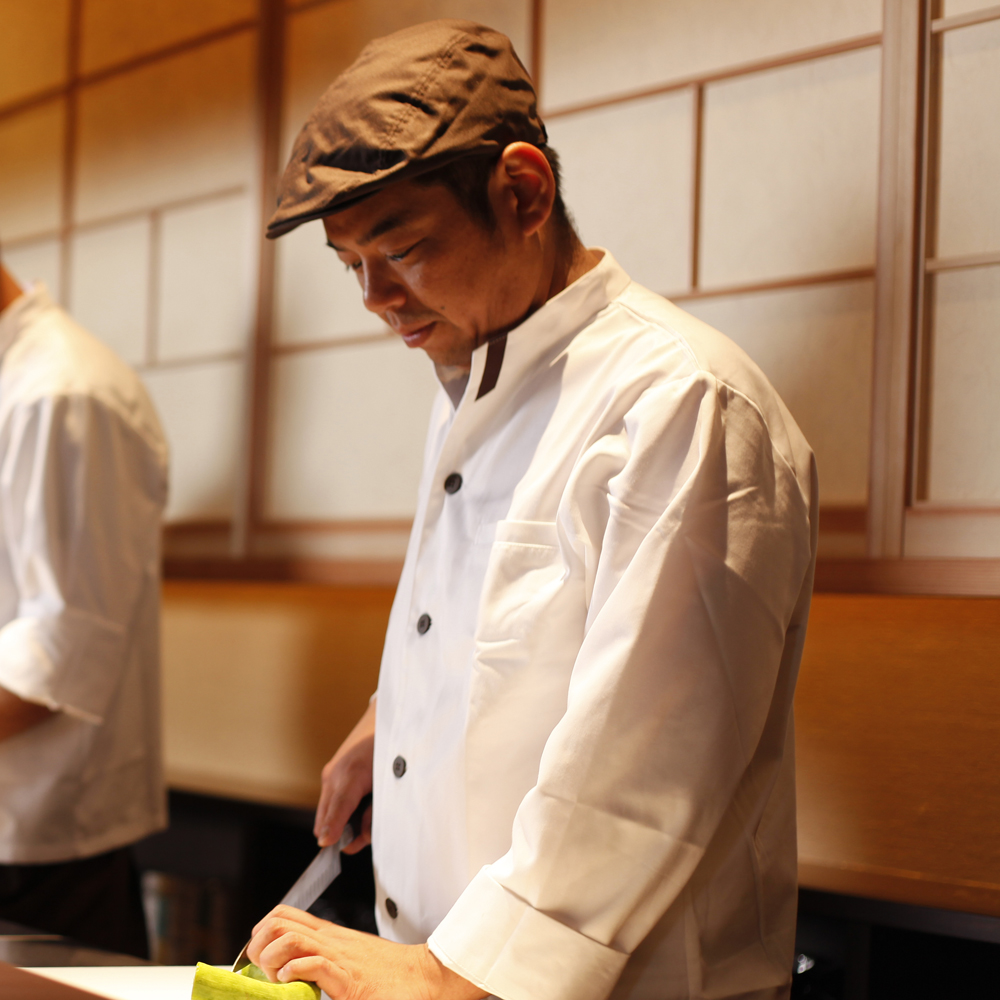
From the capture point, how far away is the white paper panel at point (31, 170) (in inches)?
110

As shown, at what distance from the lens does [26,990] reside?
34.6 inches

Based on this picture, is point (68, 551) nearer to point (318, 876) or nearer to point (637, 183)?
point (318, 876)

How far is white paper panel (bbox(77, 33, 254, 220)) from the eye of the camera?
235 centimetres

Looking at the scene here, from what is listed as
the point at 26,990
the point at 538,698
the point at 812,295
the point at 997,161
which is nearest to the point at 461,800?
the point at 538,698

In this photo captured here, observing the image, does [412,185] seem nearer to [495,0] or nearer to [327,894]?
[495,0]

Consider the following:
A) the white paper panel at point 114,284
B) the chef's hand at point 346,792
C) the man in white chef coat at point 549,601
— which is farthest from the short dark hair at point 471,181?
the white paper panel at point 114,284

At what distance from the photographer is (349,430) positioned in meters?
2.14

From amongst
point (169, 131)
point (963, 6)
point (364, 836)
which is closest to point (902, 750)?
point (364, 836)

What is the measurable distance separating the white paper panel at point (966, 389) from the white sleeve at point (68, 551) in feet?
4.08

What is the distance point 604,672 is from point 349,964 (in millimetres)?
303

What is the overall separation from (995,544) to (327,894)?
133 cm

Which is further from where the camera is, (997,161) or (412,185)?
(997,161)

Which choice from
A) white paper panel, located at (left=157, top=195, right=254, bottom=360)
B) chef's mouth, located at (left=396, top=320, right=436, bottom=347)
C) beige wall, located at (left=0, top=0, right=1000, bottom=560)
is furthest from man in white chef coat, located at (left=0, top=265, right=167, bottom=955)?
chef's mouth, located at (left=396, top=320, right=436, bottom=347)

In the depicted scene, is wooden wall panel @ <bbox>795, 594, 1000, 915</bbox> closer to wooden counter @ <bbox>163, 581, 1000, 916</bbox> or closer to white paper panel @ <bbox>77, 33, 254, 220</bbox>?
wooden counter @ <bbox>163, 581, 1000, 916</bbox>
